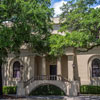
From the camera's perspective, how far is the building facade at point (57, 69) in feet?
78.9

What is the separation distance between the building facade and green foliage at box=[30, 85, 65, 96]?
0.47 m

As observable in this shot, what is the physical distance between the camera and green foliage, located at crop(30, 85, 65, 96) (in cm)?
2362

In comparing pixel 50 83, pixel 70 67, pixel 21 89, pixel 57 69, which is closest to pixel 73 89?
pixel 50 83

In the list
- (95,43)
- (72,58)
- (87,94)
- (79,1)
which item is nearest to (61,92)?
(87,94)

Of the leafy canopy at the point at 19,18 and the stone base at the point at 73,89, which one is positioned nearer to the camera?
the leafy canopy at the point at 19,18

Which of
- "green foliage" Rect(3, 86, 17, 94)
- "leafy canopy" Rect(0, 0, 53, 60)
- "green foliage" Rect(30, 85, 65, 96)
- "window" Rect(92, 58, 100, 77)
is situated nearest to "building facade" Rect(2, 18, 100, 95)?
"window" Rect(92, 58, 100, 77)

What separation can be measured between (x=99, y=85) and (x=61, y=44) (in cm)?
1246

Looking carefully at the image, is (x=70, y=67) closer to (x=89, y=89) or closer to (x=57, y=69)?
(x=57, y=69)

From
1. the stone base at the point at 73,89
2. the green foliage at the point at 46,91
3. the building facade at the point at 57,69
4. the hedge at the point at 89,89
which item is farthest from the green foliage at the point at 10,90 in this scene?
the hedge at the point at 89,89

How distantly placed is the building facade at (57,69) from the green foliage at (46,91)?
Answer: 469mm

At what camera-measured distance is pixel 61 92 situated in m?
23.4

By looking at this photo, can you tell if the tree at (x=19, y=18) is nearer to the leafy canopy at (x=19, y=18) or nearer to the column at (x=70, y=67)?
the leafy canopy at (x=19, y=18)

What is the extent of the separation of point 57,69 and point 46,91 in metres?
4.02

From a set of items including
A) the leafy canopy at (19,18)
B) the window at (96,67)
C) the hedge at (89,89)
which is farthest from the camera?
the window at (96,67)
